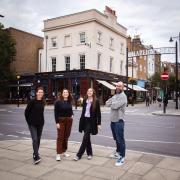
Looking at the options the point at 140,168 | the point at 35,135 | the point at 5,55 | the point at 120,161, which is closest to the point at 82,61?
the point at 5,55

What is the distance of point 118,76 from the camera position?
41438 mm

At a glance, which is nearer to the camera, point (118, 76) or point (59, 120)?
point (59, 120)

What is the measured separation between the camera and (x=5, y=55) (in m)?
35.4

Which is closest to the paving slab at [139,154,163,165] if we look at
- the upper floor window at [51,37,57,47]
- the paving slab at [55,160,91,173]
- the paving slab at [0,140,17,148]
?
the paving slab at [55,160,91,173]

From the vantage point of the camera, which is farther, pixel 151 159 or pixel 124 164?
pixel 151 159

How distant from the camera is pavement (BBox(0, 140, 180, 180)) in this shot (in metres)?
5.82

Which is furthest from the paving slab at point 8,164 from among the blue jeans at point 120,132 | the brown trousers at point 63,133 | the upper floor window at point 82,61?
the upper floor window at point 82,61

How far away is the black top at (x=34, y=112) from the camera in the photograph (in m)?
6.96

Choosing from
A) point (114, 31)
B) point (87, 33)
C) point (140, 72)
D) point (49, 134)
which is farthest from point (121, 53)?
point (49, 134)

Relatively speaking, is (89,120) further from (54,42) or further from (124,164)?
(54,42)

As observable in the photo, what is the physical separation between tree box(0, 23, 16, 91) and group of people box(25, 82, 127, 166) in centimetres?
2961

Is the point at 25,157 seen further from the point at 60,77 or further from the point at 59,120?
the point at 60,77

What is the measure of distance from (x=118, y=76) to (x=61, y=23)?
10402 millimetres

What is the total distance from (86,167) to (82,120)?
1.25 meters
